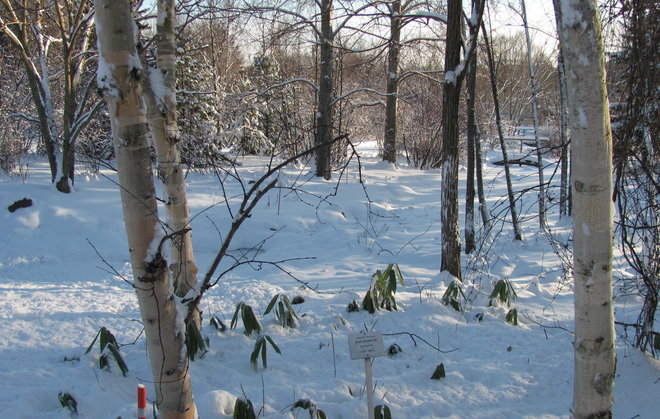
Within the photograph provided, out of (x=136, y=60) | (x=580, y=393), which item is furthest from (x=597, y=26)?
(x=136, y=60)

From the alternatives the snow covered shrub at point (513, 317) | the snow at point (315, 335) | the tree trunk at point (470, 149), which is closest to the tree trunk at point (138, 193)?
the snow at point (315, 335)

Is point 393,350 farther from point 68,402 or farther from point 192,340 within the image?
point 68,402

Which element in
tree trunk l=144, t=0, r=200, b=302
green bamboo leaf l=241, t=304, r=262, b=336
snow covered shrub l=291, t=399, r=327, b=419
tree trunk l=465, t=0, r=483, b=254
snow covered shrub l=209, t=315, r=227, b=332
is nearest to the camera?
snow covered shrub l=291, t=399, r=327, b=419

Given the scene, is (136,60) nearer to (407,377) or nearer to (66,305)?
(407,377)

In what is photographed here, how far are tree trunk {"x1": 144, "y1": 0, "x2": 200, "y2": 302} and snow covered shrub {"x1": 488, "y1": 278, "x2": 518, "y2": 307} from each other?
9.32 ft

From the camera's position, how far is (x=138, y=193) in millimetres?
1885

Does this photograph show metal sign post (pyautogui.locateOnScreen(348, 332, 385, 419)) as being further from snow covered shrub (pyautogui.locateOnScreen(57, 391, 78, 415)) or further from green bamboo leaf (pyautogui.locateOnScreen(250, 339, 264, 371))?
snow covered shrub (pyautogui.locateOnScreen(57, 391, 78, 415))

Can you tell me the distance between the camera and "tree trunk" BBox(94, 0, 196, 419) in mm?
1812

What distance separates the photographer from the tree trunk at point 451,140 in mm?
5234

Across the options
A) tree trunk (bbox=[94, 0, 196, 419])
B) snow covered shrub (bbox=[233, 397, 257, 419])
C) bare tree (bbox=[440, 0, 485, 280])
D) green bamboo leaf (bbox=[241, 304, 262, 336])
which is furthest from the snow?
tree trunk (bbox=[94, 0, 196, 419])

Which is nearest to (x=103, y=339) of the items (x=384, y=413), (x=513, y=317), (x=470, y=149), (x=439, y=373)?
(x=384, y=413)

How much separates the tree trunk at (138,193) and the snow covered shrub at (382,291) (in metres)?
2.57

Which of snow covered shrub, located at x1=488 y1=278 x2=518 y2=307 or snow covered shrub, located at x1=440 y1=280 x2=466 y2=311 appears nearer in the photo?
snow covered shrub, located at x1=488 y1=278 x2=518 y2=307

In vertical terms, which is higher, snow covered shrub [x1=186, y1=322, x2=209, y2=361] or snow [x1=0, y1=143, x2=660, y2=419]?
snow covered shrub [x1=186, y1=322, x2=209, y2=361]
